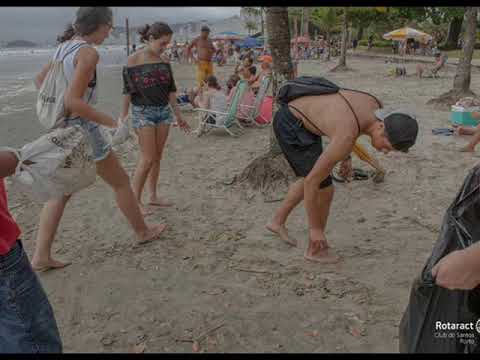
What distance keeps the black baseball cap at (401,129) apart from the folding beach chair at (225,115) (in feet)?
16.1

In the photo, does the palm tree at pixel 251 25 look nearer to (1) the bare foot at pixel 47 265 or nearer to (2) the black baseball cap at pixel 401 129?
(1) the bare foot at pixel 47 265

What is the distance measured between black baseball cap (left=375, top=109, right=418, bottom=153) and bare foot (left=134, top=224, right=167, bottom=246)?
2.03 meters

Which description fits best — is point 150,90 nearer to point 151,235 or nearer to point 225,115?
point 151,235

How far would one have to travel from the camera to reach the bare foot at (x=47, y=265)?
3227mm

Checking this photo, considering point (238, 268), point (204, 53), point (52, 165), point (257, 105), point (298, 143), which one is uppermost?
point (204, 53)

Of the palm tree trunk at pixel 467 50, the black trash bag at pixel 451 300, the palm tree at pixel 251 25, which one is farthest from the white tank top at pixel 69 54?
the palm tree at pixel 251 25

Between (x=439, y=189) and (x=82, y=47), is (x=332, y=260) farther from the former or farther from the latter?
(x=82, y=47)

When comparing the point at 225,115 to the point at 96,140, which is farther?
the point at 225,115

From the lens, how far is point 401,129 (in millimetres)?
2459

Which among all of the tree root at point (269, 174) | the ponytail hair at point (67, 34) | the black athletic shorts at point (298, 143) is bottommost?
the tree root at point (269, 174)

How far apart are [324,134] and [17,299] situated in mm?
2067

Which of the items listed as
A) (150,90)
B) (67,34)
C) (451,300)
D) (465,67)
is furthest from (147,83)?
(465,67)

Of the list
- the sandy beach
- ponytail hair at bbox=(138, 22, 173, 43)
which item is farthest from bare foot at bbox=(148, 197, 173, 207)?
ponytail hair at bbox=(138, 22, 173, 43)
